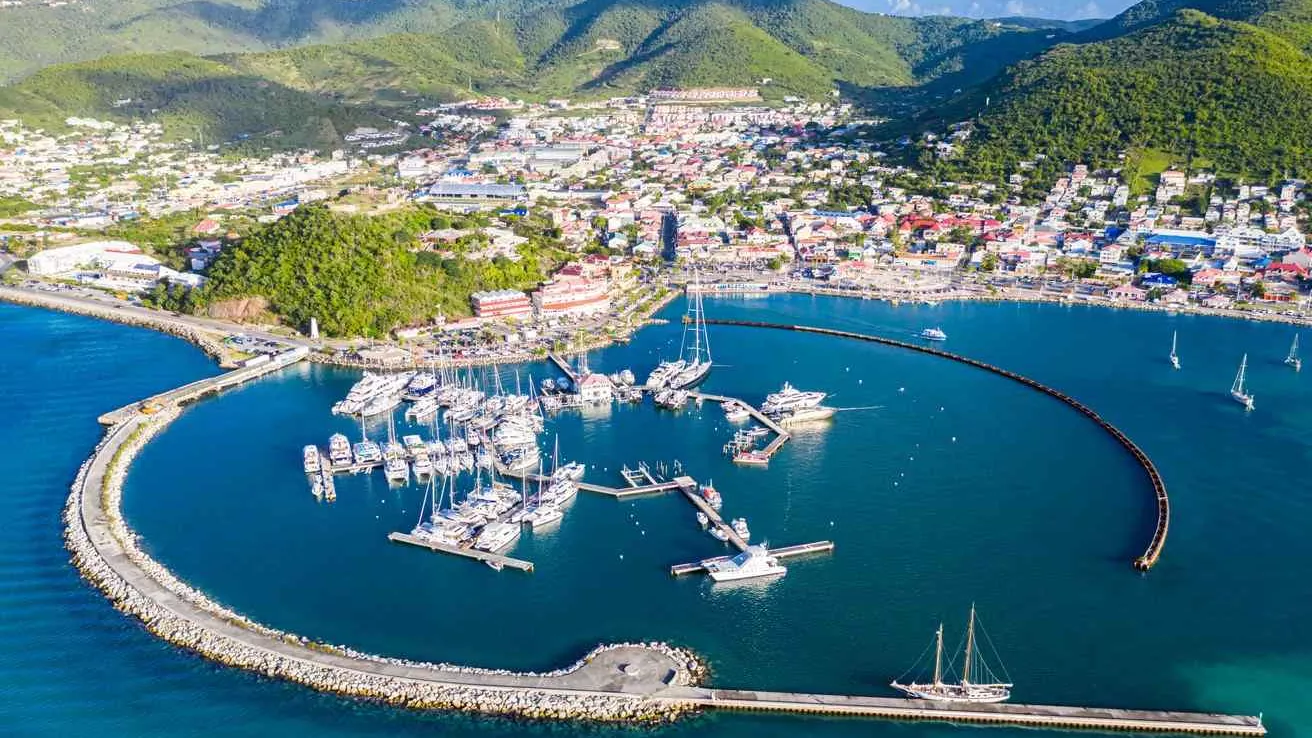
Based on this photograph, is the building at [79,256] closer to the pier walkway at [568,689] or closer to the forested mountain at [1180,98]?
the pier walkway at [568,689]

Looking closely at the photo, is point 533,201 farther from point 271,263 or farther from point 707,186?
point 271,263

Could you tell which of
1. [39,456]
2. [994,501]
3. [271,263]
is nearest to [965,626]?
[994,501]

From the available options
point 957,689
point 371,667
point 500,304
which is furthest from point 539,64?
point 957,689

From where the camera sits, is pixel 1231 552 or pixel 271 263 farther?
pixel 271 263

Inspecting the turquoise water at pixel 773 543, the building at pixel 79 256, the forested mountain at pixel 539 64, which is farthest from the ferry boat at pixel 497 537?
the forested mountain at pixel 539 64

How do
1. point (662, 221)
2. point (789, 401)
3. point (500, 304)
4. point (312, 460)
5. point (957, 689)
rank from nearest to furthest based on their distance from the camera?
point (957, 689) → point (312, 460) → point (789, 401) → point (500, 304) → point (662, 221)

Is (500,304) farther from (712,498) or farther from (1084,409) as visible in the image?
(1084,409)
